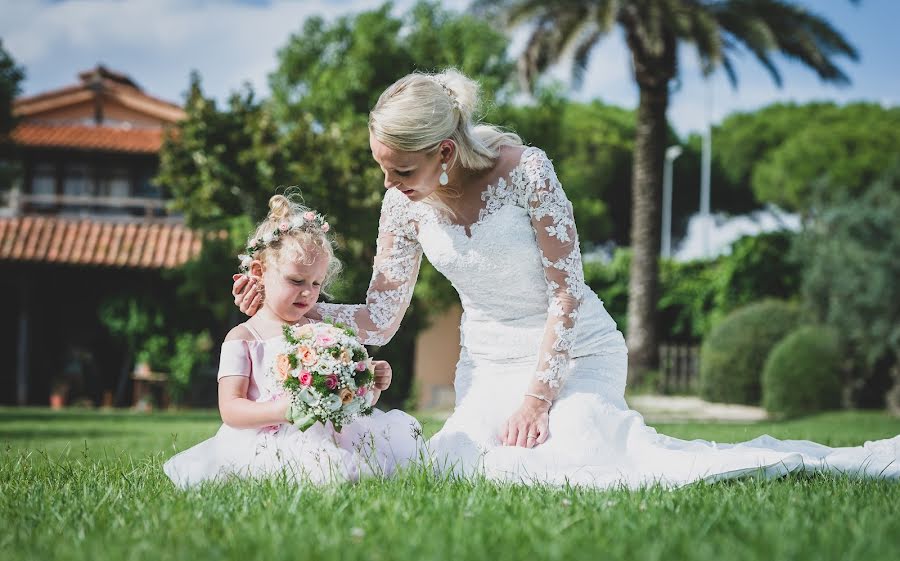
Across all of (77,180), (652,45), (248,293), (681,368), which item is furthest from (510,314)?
(77,180)

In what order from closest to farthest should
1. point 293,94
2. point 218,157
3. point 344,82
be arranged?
point 218,157
point 344,82
point 293,94

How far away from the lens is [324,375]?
3822 mm

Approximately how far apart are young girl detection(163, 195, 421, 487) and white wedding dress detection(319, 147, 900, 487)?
31 cm

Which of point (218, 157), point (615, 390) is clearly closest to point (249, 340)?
point (615, 390)

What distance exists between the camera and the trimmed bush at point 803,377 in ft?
55.2

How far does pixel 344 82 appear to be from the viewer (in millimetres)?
23453

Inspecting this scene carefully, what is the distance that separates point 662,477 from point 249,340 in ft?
6.54

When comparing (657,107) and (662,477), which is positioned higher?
(657,107)

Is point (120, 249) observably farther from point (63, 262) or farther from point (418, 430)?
point (418, 430)

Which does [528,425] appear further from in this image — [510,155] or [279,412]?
[510,155]

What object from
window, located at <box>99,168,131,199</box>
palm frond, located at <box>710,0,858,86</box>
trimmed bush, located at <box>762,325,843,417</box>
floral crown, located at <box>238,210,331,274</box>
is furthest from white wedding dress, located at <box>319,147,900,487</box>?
window, located at <box>99,168,131,199</box>

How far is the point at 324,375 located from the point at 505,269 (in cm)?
139

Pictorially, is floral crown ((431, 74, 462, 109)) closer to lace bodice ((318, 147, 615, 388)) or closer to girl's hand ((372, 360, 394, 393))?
lace bodice ((318, 147, 615, 388))

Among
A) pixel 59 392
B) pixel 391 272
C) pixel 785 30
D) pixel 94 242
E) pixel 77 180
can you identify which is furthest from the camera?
pixel 77 180
